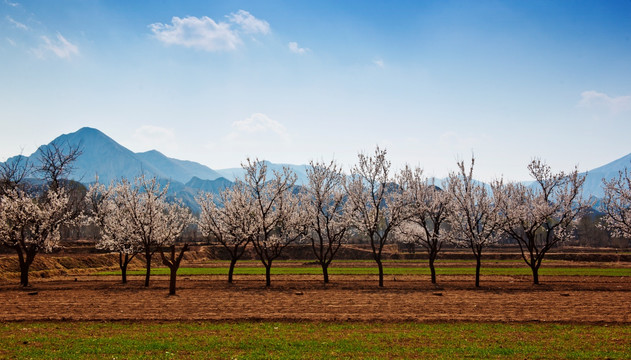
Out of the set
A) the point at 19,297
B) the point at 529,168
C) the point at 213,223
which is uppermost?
the point at 529,168

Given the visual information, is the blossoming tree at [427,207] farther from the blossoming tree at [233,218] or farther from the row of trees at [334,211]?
the blossoming tree at [233,218]

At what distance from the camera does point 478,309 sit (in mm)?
25625

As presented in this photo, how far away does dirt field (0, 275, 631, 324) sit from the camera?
75.5 ft

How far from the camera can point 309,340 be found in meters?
17.2

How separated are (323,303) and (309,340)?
433 inches

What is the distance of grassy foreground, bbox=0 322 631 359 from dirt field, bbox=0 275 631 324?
7.01 ft

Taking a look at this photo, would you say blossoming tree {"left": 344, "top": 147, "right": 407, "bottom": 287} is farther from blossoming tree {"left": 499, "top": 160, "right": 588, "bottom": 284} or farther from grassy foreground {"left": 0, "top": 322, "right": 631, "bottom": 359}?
grassy foreground {"left": 0, "top": 322, "right": 631, "bottom": 359}

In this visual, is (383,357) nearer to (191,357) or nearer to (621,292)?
(191,357)

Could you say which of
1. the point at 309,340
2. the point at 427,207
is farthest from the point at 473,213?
the point at 309,340

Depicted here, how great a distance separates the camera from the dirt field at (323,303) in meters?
23.0

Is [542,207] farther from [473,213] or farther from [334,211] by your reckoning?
[334,211]

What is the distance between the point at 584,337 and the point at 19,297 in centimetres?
3754

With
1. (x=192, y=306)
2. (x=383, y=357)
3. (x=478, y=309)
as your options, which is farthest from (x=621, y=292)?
(x=192, y=306)

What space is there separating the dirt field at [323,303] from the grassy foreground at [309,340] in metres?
2.14
